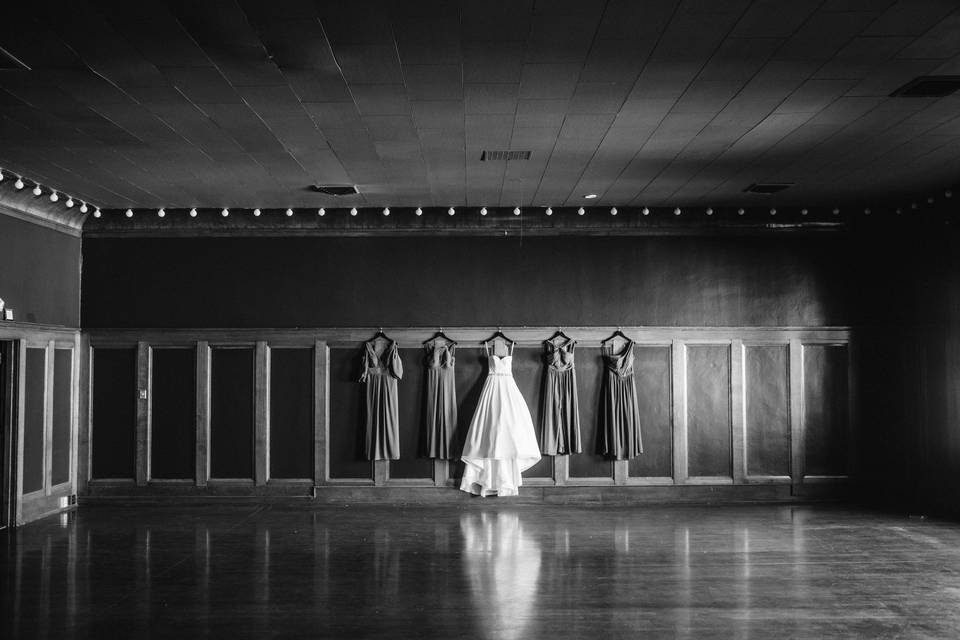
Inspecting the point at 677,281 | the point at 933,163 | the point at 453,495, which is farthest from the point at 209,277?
the point at 933,163

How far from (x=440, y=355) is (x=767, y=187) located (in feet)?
12.7

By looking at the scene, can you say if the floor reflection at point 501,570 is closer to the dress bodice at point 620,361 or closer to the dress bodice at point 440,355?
the dress bodice at point 440,355

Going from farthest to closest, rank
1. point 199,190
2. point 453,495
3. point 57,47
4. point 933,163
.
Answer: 1. point 453,495
2. point 199,190
3. point 933,163
4. point 57,47

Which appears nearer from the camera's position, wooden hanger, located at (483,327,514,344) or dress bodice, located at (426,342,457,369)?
dress bodice, located at (426,342,457,369)

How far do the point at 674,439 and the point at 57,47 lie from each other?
6.85m

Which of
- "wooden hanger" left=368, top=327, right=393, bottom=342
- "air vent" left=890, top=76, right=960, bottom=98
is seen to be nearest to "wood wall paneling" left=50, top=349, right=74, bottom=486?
"wooden hanger" left=368, top=327, right=393, bottom=342

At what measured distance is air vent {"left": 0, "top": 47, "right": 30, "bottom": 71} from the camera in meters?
4.05

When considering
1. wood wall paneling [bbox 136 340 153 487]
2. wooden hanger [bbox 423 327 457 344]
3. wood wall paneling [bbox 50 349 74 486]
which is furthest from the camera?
wooden hanger [bbox 423 327 457 344]

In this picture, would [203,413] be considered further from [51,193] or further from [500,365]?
[500,365]

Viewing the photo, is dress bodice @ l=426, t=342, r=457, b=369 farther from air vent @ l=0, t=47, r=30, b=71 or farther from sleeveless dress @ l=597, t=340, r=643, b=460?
air vent @ l=0, t=47, r=30, b=71

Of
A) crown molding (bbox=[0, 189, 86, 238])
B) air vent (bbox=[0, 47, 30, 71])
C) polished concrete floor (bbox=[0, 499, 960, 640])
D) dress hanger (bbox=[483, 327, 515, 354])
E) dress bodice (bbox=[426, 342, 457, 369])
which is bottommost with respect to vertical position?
polished concrete floor (bbox=[0, 499, 960, 640])

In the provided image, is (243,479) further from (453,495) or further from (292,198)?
(292,198)

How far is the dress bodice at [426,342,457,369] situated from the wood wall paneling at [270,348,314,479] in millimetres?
1352

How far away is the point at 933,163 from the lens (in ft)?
21.0
